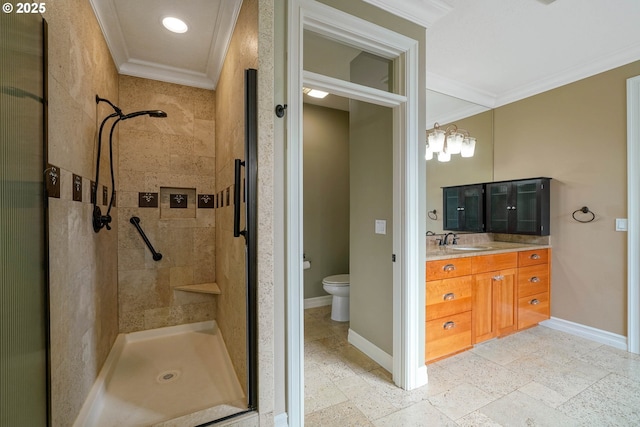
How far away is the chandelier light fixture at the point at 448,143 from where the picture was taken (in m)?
2.93

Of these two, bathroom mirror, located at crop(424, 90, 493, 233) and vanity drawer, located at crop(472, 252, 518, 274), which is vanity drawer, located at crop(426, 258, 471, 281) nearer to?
vanity drawer, located at crop(472, 252, 518, 274)

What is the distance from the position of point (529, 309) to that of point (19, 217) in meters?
3.86

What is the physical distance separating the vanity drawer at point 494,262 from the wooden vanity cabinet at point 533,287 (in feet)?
0.48

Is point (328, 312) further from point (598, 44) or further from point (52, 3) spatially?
point (598, 44)

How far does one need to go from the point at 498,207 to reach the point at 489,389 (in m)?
2.13

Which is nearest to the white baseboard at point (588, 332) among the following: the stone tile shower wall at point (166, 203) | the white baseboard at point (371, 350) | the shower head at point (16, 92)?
the white baseboard at point (371, 350)

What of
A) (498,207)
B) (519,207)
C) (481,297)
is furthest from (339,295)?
(519,207)

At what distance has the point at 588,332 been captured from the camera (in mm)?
2721

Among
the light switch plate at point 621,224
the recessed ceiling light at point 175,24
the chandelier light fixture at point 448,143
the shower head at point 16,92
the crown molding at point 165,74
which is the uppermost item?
the recessed ceiling light at point 175,24

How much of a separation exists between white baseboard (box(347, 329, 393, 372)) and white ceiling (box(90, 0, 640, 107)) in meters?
2.52

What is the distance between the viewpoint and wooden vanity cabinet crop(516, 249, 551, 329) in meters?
2.79

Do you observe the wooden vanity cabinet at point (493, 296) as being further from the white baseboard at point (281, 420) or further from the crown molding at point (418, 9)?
the crown molding at point (418, 9)

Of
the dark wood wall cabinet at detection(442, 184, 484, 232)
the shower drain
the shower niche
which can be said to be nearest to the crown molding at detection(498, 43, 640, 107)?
the dark wood wall cabinet at detection(442, 184, 484, 232)

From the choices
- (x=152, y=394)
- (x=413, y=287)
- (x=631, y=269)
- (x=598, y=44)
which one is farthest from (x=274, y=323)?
(x=598, y=44)
